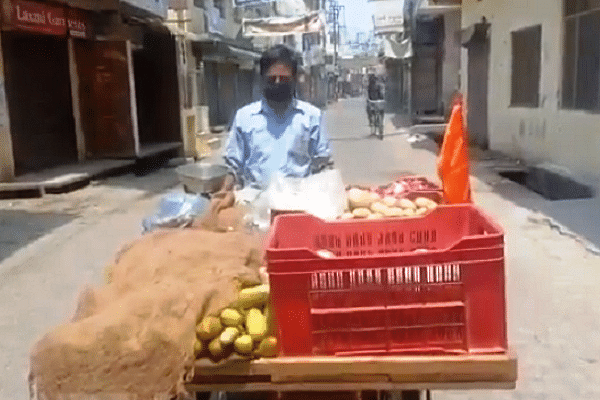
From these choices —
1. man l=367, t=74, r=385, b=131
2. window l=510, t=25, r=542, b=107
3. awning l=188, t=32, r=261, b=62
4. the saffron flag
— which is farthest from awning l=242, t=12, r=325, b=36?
the saffron flag

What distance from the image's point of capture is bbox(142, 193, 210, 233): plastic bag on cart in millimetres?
3406

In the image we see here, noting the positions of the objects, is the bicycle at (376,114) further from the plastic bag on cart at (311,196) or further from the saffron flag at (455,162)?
the saffron flag at (455,162)

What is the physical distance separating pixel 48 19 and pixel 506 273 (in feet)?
29.5

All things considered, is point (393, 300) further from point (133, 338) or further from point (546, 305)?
point (546, 305)

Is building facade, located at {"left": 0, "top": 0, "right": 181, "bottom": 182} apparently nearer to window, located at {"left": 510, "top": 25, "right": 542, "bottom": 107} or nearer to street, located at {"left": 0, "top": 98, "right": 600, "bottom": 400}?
street, located at {"left": 0, "top": 98, "right": 600, "bottom": 400}

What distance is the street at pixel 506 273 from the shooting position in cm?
434

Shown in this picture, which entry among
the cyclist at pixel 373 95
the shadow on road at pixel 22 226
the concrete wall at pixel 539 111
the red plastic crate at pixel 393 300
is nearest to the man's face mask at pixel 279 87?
the red plastic crate at pixel 393 300

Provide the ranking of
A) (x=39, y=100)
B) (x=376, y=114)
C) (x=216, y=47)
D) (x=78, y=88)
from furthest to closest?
(x=216, y=47)
(x=376, y=114)
(x=39, y=100)
(x=78, y=88)

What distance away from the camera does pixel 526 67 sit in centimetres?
1355

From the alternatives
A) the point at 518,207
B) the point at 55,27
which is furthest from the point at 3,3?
the point at 518,207

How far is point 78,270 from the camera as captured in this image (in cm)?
701

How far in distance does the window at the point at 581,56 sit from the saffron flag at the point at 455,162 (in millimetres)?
7057

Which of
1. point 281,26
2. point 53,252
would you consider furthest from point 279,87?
point 281,26

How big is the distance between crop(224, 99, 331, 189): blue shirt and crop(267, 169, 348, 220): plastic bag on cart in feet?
2.68
